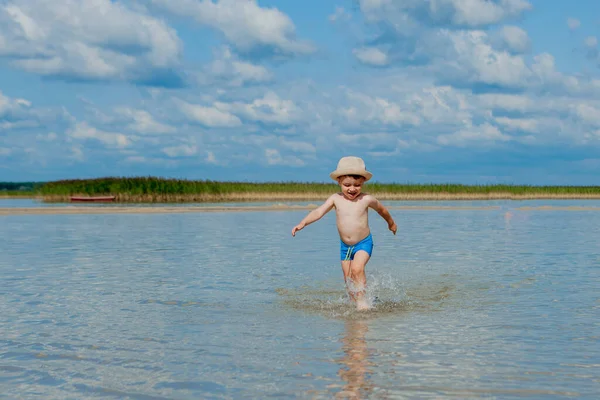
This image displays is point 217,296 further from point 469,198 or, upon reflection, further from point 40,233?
Result: point 469,198

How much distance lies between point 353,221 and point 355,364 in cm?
335

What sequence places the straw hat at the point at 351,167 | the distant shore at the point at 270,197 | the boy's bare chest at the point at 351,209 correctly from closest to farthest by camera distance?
→ the straw hat at the point at 351,167 → the boy's bare chest at the point at 351,209 → the distant shore at the point at 270,197

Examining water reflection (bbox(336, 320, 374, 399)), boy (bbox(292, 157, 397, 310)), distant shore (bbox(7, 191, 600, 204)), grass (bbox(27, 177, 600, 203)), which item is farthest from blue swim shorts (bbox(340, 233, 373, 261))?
grass (bbox(27, 177, 600, 203))

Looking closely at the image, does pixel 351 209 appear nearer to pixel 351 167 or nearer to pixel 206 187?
pixel 351 167

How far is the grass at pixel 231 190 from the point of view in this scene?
53125 mm

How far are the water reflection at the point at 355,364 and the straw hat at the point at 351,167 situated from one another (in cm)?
186

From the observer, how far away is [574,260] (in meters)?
14.1

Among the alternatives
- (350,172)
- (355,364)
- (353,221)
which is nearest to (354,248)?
(353,221)

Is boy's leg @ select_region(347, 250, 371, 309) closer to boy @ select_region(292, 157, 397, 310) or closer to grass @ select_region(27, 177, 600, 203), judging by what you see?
boy @ select_region(292, 157, 397, 310)

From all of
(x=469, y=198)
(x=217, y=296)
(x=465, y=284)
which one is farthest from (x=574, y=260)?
(x=469, y=198)

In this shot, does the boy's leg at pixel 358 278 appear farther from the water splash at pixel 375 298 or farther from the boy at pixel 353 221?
the water splash at pixel 375 298

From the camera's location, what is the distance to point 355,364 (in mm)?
5973

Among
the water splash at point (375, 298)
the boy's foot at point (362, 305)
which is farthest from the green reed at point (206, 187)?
the boy's foot at point (362, 305)

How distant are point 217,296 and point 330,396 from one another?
495 cm
